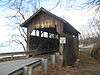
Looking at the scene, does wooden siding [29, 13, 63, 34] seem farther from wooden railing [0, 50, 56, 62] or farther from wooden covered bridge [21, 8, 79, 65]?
wooden railing [0, 50, 56, 62]

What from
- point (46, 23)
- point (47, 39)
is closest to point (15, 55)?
point (46, 23)

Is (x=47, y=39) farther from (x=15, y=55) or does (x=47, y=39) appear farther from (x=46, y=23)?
(x=15, y=55)

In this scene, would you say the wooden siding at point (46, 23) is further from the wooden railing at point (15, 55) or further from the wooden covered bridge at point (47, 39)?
the wooden railing at point (15, 55)

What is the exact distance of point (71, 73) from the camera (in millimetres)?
13375

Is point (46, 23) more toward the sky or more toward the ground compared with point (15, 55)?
more toward the sky

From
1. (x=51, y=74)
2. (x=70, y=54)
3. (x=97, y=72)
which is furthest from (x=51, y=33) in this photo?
(x=51, y=74)

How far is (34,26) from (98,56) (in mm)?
7233

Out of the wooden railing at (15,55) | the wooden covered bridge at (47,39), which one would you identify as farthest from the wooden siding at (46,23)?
the wooden railing at (15,55)

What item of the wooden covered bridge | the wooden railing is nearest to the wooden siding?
the wooden covered bridge

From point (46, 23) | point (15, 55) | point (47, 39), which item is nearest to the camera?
point (15, 55)

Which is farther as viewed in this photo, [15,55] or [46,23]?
[46,23]

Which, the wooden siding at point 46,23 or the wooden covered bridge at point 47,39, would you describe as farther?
the wooden siding at point 46,23

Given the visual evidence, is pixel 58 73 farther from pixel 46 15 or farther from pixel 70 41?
pixel 46 15

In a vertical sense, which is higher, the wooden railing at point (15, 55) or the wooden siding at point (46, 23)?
the wooden siding at point (46, 23)
